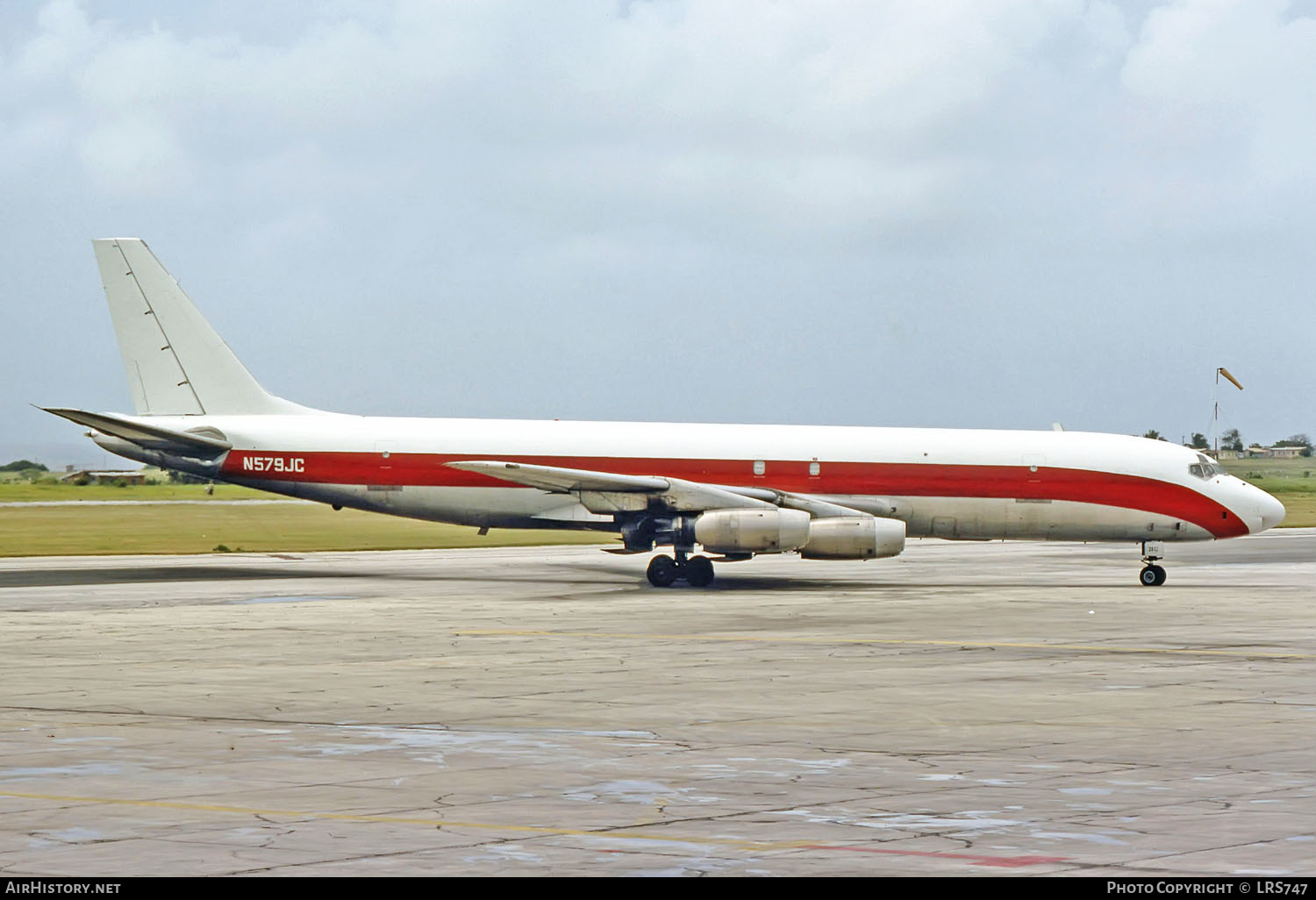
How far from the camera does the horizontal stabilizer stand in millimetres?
38469

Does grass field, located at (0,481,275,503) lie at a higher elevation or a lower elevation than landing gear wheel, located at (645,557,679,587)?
higher

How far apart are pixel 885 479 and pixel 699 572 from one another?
5118 mm

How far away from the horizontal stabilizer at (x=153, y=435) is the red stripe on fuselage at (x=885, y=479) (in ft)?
12.4

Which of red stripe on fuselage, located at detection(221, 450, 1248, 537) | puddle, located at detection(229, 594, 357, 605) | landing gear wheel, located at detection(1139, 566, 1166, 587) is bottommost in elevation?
puddle, located at detection(229, 594, 357, 605)

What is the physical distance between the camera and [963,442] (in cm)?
3856

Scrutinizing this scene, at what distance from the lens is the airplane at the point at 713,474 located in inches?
1495

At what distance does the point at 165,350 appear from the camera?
41.0 m

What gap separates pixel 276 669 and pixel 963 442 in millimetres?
22182

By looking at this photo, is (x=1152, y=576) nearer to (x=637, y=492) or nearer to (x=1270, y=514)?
(x=1270, y=514)

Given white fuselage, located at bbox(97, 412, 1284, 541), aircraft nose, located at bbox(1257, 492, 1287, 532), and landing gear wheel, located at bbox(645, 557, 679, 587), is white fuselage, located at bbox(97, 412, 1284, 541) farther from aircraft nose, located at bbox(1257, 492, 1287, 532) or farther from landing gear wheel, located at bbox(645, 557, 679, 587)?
landing gear wheel, located at bbox(645, 557, 679, 587)

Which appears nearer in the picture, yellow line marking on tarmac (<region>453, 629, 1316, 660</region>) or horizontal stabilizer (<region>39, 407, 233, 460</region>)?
yellow line marking on tarmac (<region>453, 629, 1316, 660</region>)

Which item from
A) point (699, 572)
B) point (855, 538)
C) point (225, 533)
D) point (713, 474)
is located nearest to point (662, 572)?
point (699, 572)

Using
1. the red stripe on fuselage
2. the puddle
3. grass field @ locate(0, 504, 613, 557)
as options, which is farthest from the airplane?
grass field @ locate(0, 504, 613, 557)
